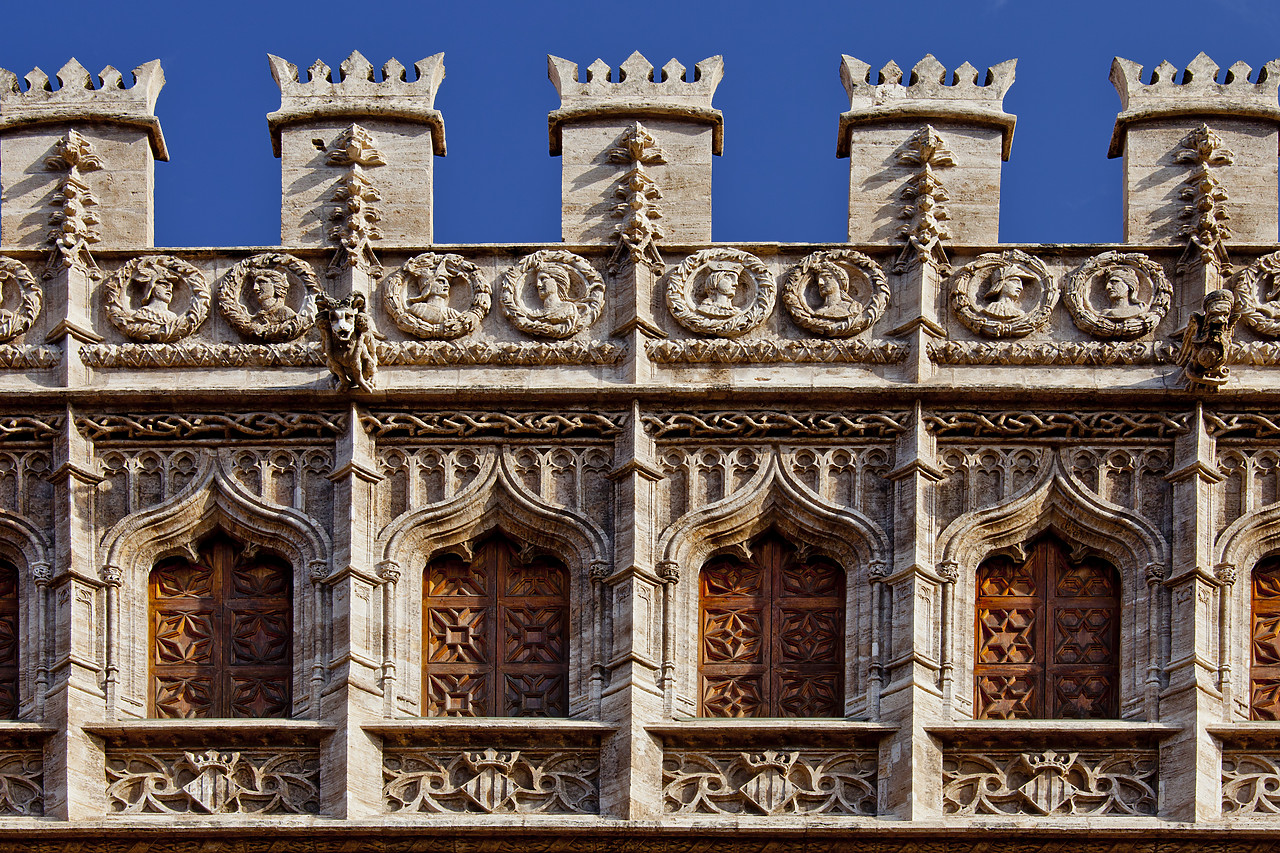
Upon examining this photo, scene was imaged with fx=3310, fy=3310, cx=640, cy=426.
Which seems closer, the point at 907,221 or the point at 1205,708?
the point at 1205,708

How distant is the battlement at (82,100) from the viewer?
84.6ft

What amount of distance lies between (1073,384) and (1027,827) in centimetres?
351

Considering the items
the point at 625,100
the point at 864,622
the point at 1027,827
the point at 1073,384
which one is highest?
the point at 625,100

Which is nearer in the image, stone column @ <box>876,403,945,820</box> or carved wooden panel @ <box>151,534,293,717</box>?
stone column @ <box>876,403,945,820</box>

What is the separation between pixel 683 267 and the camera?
2516 centimetres

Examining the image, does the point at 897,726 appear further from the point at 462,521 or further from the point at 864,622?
the point at 462,521

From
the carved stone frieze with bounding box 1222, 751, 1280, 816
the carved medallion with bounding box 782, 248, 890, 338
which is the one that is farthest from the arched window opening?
the carved medallion with bounding box 782, 248, 890, 338

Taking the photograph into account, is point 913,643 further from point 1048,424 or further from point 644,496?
point 644,496

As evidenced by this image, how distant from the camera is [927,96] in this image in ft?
84.3

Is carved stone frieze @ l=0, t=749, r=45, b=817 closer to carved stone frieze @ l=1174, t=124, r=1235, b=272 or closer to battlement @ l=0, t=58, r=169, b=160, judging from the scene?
battlement @ l=0, t=58, r=169, b=160

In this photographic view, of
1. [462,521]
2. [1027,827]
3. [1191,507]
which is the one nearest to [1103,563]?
[1191,507]

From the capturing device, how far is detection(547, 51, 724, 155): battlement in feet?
84.0

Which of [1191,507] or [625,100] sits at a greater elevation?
[625,100]

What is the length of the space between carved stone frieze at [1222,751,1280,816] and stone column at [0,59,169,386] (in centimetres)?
904
